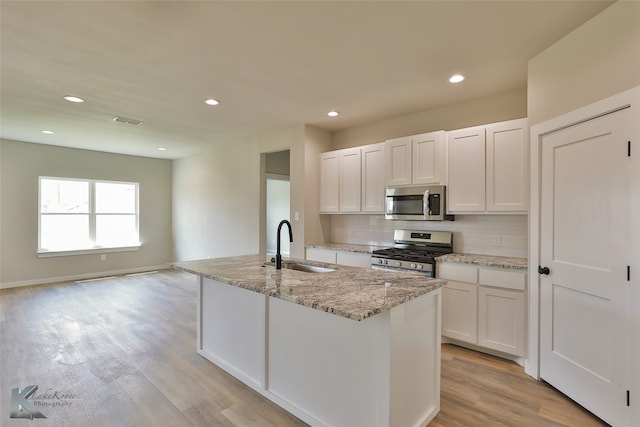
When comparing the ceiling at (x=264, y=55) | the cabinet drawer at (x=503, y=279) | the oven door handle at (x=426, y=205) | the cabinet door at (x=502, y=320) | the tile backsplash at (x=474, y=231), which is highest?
the ceiling at (x=264, y=55)

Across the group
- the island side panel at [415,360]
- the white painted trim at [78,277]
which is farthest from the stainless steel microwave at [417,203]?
the white painted trim at [78,277]

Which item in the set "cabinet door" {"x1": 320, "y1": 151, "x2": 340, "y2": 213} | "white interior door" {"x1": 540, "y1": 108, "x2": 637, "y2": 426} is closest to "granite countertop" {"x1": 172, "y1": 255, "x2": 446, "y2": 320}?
"white interior door" {"x1": 540, "y1": 108, "x2": 637, "y2": 426}

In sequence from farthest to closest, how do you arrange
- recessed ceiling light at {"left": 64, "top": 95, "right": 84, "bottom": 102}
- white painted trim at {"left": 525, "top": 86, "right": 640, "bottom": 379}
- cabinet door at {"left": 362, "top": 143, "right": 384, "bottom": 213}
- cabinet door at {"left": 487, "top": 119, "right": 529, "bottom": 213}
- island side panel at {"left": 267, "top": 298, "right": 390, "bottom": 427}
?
cabinet door at {"left": 362, "top": 143, "right": 384, "bottom": 213}
recessed ceiling light at {"left": 64, "top": 95, "right": 84, "bottom": 102}
cabinet door at {"left": 487, "top": 119, "right": 529, "bottom": 213}
white painted trim at {"left": 525, "top": 86, "right": 640, "bottom": 379}
island side panel at {"left": 267, "top": 298, "right": 390, "bottom": 427}

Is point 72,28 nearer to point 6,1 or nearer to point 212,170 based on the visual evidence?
point 6,1

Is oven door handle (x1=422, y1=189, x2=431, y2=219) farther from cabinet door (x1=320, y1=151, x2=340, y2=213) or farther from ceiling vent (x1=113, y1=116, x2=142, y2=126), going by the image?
ceiling vent (x1=113, y1=116, x2=142, y2=126)

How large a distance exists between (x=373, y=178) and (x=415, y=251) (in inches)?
43.4

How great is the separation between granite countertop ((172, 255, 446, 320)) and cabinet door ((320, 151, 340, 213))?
1952 millimetres

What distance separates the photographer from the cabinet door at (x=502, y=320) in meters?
2.80

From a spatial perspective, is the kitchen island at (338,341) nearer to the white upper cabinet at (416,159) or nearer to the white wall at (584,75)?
the white wall at (584,75)

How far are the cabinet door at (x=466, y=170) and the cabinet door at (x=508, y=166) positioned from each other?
80 millimetres

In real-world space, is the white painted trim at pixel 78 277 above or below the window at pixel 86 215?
below

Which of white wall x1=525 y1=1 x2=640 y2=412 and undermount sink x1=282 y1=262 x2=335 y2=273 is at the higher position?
white wall x1=525 y1=1 x2=640 y2=412

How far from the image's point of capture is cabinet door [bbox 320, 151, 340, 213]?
455cm

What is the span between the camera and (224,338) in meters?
2.70
